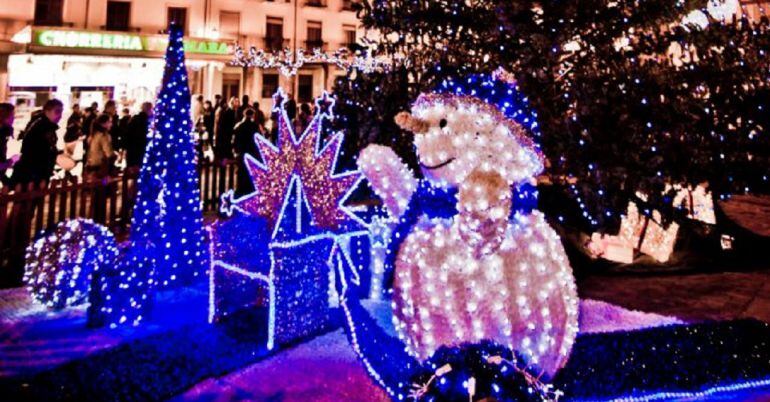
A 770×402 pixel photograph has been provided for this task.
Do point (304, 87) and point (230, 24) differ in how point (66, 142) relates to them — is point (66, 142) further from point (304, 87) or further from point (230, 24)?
point (304, 87)

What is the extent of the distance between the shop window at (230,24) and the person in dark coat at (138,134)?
22025mm

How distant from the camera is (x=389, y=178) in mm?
3553

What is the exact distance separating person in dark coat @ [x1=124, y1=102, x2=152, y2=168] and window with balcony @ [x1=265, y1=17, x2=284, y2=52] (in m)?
22.7

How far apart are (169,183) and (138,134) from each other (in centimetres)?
503

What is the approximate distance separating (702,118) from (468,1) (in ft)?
8.85

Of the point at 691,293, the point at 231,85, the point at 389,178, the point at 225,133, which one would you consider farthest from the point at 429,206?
the point at 231,85

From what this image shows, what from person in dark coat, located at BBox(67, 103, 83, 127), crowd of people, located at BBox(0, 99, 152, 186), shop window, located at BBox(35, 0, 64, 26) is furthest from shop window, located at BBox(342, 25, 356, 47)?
person in dark coat, located at BBox(67, 103, 83, 127)

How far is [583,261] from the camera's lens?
274 inches

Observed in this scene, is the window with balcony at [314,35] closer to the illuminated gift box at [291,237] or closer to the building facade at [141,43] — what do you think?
the building facade at [141,43]

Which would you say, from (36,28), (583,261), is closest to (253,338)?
(583,261)

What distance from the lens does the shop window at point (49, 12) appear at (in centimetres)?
2281

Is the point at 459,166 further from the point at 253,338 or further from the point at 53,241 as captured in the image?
the point at 53,241

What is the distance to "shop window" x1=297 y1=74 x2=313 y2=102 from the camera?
35.1 metres

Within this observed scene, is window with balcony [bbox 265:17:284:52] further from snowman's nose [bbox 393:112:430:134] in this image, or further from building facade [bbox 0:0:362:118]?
snowman's nose [bbox 393:112:430:134]
